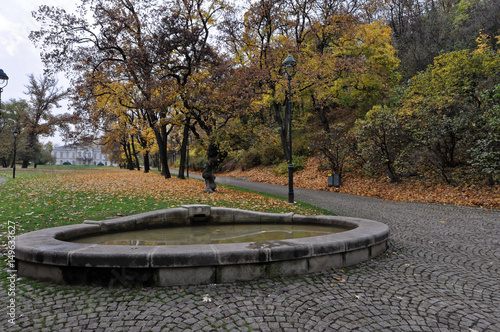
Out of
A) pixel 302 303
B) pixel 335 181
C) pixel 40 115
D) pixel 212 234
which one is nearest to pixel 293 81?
pixel 335 181

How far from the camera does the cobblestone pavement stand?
2615 millimetres

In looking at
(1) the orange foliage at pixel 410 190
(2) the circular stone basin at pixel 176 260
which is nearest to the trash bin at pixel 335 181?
(1) the orange foliage at pixel 410 190

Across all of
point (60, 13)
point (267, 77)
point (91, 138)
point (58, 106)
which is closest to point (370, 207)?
point (267, 77)

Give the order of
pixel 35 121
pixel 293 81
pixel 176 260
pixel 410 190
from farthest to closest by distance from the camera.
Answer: pixel 35 121, pixel 293 81, pixel 410 190, pixel 176 260

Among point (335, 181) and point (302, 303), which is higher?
point (335, 181)

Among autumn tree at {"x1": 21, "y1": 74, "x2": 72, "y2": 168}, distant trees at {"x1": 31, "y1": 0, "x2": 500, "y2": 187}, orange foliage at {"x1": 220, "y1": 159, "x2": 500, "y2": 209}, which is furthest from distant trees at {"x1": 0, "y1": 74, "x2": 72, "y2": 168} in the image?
orange foliage at {"x1": 220, "y1": 159, "x2": 500, "y2": 209}

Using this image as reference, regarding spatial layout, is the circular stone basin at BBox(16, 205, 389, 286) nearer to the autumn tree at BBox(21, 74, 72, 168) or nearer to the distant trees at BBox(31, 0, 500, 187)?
the distant trees at BBox(31, 0, 500, 187)

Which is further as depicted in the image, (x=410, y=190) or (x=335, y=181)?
(x=335, y=181)

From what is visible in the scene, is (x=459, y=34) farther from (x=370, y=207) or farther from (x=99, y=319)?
(x=99, y=319)

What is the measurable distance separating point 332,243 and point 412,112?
1192 cm

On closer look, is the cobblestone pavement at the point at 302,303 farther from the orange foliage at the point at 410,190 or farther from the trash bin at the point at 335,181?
the trash bin at the point at 335,181

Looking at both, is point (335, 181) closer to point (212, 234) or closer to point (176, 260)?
point (212, 234)

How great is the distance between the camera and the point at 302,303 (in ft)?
10.0

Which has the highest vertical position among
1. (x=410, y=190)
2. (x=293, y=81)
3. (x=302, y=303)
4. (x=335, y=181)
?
(x=293, y=81)
